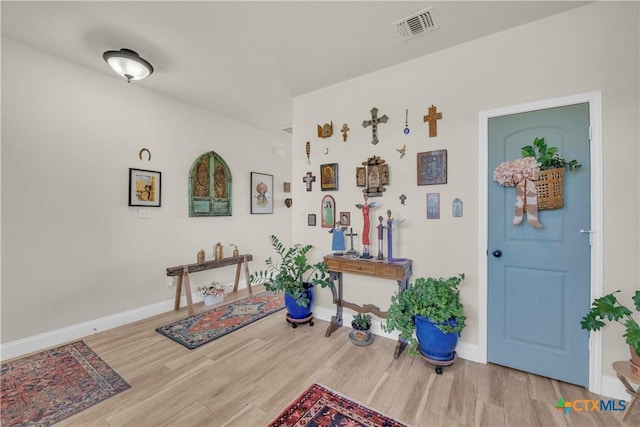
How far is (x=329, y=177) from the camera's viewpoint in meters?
3.12

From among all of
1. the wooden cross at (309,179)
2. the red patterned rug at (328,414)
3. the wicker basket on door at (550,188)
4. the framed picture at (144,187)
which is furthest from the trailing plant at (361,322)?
the framed picture at (144,187)

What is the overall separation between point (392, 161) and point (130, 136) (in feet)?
10.1

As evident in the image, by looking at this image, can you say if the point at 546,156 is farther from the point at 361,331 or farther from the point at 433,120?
the point at 361,331

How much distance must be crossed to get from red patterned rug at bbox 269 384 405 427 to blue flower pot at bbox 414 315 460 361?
714 millimetres

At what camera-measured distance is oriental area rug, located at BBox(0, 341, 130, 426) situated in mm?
1725

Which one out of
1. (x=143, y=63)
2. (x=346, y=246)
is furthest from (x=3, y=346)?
(x=346, y=246)

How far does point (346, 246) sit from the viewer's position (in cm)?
301

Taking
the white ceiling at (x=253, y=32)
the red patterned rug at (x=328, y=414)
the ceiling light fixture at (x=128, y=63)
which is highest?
the white ceiling at (x=253, y=32)

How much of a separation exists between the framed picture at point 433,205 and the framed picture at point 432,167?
0.12 meters

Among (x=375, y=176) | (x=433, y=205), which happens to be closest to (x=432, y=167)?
(x=433, y=205)

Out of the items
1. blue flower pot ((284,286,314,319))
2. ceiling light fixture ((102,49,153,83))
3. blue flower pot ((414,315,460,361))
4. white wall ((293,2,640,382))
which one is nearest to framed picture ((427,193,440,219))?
white wall ((293,2,640,382))

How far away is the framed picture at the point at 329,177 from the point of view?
Result: 3.07 m

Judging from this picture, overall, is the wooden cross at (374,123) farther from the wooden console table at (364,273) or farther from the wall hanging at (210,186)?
the wall hanging at (210,186)

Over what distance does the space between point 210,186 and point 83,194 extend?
1.49m
